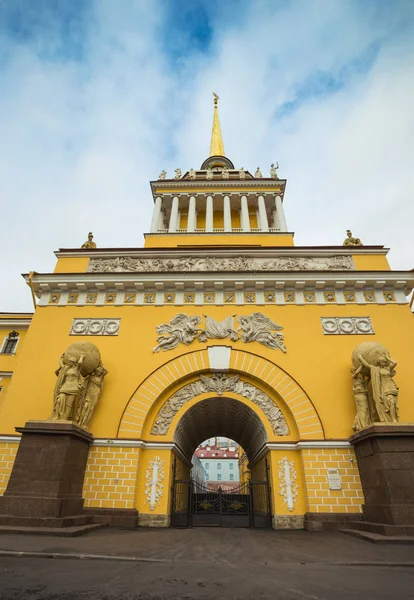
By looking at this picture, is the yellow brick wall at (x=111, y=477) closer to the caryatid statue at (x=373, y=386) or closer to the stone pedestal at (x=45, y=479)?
the stone pedestal at (x=45, y=479)

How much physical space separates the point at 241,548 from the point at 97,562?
2.80 m

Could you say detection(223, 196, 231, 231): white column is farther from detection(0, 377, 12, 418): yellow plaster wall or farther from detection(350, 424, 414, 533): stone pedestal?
detection(0, 377, 12, 418): yellow plaster wall

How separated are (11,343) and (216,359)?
11.1 meters

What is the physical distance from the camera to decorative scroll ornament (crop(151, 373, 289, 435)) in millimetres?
9914

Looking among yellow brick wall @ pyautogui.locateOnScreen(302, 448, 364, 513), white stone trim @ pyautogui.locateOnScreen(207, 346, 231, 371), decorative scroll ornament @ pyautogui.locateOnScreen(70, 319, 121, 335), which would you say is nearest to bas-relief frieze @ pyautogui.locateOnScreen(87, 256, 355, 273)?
decorative scroll ornament @ pyautogui.locateOnScreen(70, 319, 121, 335)

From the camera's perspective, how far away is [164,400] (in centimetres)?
1030

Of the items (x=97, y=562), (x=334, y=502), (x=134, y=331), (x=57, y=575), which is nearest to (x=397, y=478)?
(x=334, y=502)

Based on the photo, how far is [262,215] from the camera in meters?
17.2

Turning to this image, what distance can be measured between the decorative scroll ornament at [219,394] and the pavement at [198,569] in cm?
343

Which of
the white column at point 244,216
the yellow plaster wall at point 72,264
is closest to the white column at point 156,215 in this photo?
the white column at point 244,216

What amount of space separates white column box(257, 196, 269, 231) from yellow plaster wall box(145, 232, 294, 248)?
1222mm

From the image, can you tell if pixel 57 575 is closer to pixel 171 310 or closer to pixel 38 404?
pixel 38 404

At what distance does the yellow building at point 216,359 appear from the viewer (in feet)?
29.9

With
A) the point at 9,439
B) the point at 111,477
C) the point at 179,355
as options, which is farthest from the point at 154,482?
the point at 9,439
